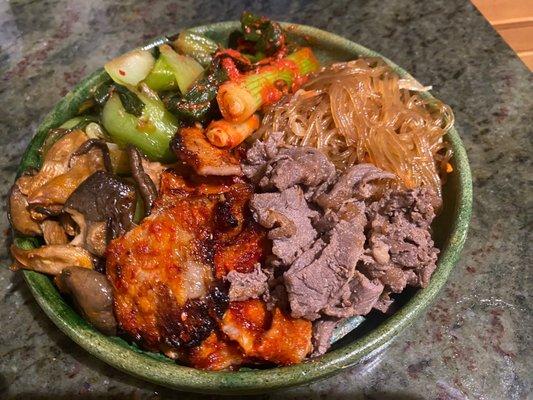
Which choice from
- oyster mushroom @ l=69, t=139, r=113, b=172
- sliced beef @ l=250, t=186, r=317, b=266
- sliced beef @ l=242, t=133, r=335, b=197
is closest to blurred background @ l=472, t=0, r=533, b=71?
sliced beef @ l=242, t=133, r=335, b=197

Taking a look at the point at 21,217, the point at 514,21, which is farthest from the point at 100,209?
the point at 514,21

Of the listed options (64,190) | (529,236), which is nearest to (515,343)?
(529,236)

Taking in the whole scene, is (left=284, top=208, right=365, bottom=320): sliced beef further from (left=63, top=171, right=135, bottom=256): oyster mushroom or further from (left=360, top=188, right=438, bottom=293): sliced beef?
(left=63, top=171, right=135, bottom=256): oyster mushroom

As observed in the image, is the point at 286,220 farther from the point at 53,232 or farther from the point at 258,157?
the point at 53,232

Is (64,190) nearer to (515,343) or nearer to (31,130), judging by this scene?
(31,130)

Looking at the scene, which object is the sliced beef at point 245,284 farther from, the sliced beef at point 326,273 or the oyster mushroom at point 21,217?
the oyster mushroom at point 21,217
